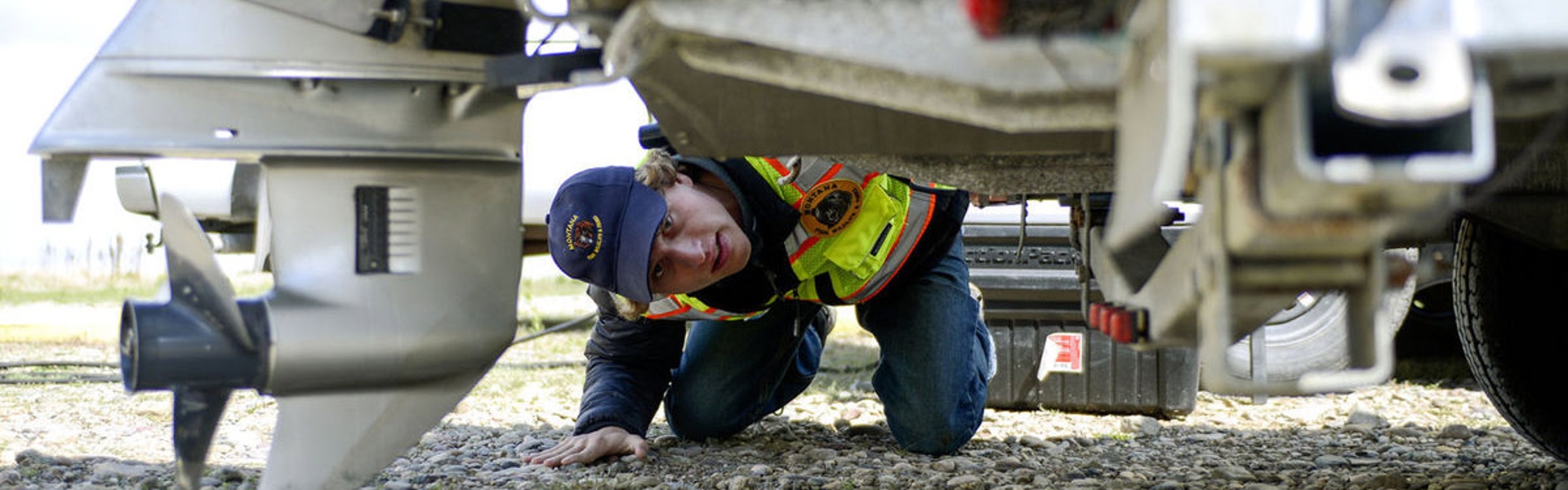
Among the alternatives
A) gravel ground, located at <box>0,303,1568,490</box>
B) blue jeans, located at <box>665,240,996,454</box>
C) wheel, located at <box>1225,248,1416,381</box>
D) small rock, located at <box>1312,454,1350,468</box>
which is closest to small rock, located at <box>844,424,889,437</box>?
gravel ground, located at <box>0,303,1568,490</box>

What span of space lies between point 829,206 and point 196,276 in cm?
137

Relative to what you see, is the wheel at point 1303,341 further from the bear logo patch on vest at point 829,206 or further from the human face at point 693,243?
the human face at point 693,243

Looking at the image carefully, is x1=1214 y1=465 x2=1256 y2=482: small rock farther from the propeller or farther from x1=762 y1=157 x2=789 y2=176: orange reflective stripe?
the propeller

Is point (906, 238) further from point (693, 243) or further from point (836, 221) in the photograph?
point (693, 243)

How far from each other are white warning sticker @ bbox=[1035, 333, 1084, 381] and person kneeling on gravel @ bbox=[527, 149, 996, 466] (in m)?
0.22

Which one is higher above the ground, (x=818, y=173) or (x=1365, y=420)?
(x=818, y=173)

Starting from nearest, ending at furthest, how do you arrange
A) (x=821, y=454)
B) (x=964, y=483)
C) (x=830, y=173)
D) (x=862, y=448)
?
(x=964, y=483)
(x=830, y=173)
(x=821, y=454)
(x=862, y=448)

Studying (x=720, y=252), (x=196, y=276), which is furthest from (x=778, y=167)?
(x=196, y=276)

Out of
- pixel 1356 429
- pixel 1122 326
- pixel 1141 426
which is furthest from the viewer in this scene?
pixel 1141 426

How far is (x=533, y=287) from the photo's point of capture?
8859 mm

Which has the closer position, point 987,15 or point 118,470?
point 987,15

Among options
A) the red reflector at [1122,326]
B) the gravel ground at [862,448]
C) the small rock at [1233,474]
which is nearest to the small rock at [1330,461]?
the gravel ground at [862,448]

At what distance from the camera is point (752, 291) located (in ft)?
9.85

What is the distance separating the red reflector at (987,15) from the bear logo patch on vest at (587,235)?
4.43 ft
